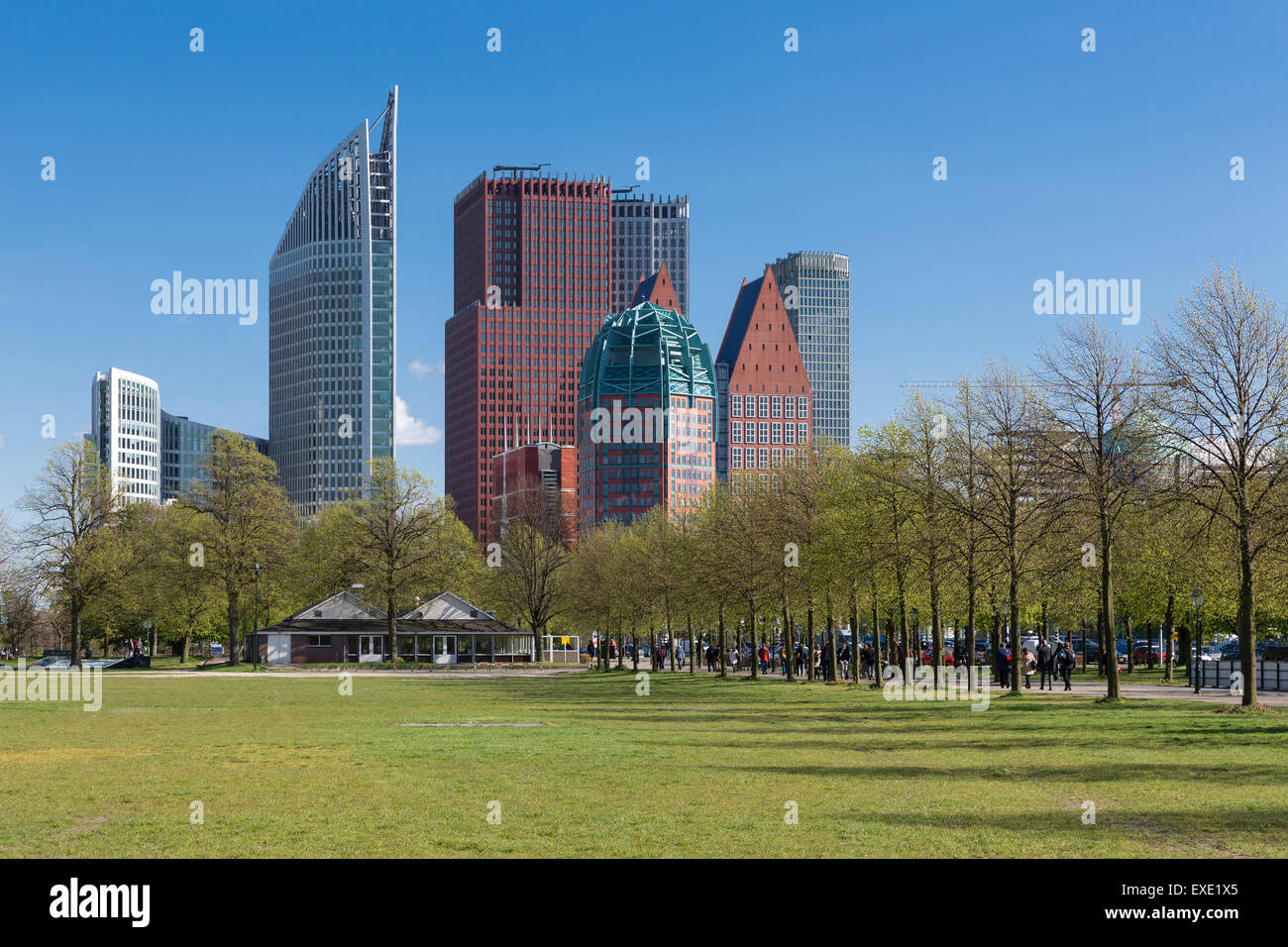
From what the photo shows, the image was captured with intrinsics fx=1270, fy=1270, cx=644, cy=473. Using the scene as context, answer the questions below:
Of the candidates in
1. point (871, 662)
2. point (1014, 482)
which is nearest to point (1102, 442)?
point (1014, 482)

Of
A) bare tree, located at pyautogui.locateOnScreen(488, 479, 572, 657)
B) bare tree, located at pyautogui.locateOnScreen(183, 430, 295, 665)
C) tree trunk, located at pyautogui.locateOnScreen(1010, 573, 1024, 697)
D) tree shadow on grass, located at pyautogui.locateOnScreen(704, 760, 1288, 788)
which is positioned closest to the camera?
tree shadow on grass, located at pyautogui.locateOnScreen(704, 760, 1288, 788)

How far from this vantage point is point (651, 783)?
62.6 ft

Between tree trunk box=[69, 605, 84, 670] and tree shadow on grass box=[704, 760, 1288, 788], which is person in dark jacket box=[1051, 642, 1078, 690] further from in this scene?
tree trunk box=[69, 605, 84, 670]

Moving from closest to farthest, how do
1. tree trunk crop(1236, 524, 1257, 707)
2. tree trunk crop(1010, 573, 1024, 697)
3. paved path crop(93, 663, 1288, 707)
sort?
tree trunk crop(1236, 524, 1257, 707) → tree trunk crop(1010, 573, 1024, 697) → paved path crop(93, 663, 1288, 707)

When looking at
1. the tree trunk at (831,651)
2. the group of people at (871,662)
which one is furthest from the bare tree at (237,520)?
the tree trunk at (831,651)

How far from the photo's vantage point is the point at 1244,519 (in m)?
31.7

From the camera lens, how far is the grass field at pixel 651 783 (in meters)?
13.7

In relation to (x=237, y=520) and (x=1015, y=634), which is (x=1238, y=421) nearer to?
(x=1015, y=634)

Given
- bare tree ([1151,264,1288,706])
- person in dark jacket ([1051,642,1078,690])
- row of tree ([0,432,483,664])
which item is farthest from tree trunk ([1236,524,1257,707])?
row of tree ([0,432,483,664])

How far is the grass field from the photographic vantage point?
45.1 feet

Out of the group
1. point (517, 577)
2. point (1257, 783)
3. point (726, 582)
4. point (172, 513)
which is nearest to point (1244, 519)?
point (1257, 783)
